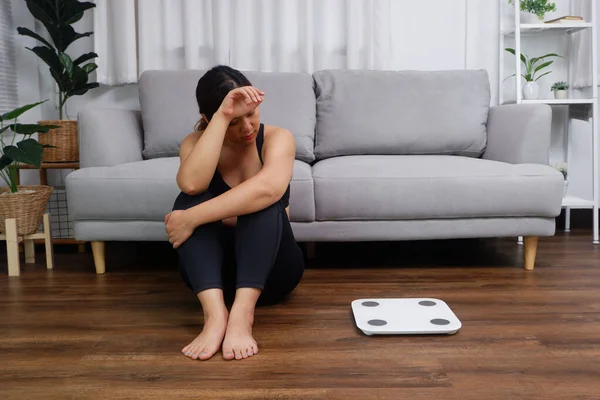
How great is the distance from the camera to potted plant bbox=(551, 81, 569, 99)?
10.3ft

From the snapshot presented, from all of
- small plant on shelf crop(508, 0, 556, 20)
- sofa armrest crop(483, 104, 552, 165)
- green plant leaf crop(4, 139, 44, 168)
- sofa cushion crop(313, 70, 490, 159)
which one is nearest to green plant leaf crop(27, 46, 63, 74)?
green plant leaf crop(4, 139, 44, 168)

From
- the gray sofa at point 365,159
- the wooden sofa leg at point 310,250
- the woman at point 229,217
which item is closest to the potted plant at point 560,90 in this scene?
the gray sofa at point 365,159

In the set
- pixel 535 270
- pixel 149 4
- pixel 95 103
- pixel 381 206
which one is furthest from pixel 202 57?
pixel 535 270

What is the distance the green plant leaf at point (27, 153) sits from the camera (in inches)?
94.1

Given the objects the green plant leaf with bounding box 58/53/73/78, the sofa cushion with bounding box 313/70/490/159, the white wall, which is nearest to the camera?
the sofa cushion with bounding box 313/70/490/159

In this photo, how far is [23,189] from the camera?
2.72m

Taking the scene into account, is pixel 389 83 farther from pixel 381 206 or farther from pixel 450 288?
pixel 450 288

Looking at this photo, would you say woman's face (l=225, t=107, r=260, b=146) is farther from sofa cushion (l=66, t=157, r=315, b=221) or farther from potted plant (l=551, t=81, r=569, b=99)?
potted plant (l=551, t=81, r=569, b=99)

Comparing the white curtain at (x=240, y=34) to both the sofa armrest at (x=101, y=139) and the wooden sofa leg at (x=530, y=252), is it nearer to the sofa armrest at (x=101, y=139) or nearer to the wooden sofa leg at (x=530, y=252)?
the sofa armrest at (x=101, y=139)

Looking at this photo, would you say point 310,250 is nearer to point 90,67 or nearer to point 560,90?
point 90,67

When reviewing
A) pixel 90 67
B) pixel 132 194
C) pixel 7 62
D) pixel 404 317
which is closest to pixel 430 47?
pixel 90 67

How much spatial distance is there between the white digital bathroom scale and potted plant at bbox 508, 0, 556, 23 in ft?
5.93

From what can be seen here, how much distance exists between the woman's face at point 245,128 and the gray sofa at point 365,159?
0.50 m

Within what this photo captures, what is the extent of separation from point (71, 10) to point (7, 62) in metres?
0.56
